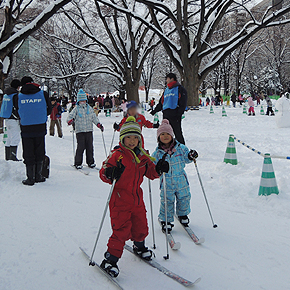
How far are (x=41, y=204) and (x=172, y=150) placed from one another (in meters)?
2.28

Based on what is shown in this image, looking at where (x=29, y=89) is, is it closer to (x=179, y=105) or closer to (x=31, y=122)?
(x=31, y=122)

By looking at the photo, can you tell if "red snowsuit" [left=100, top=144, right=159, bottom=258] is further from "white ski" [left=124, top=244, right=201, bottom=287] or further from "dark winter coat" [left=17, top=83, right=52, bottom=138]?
"dark winter coat" [left=17, top=83, right=52, bottom=138]

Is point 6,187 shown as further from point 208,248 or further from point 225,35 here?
point 225,35

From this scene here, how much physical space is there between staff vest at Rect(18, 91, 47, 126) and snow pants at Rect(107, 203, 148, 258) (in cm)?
331

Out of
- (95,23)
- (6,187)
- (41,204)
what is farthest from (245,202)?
(95,23)

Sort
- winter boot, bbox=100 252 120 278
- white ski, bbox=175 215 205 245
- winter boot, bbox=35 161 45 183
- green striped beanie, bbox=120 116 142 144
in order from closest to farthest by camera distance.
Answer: winter boot, bbox=100 252 120 278, green striped beanie, bbox=120 116 142 144, white ski, bbox=175 215 205 245, winter boot, bbox=35 161 45 183

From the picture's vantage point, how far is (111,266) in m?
2.85

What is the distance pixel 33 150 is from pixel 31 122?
0.52 metres

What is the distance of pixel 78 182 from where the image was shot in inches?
244

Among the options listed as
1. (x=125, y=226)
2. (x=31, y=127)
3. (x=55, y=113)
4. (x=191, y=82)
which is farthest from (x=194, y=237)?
(x=191, y=82)

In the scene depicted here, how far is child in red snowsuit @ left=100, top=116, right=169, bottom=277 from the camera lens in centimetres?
289

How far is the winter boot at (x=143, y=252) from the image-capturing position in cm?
312

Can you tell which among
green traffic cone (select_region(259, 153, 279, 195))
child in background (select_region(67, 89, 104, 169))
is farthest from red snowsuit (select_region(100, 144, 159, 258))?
child in background (select_region(67, 89, 104, 169))

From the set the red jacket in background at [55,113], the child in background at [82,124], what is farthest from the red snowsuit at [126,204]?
the red jacket in background at [55,113]
